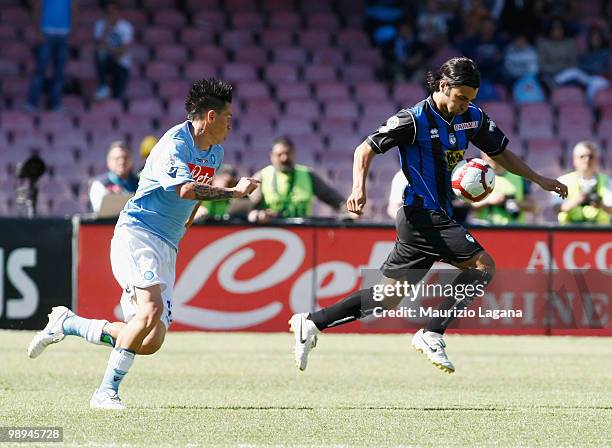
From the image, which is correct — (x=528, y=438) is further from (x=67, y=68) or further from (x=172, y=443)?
(x=67, y=68)

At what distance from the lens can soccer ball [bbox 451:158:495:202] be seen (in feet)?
28.5

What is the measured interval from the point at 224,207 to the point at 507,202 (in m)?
2.99

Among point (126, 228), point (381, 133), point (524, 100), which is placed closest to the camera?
point (126, 228)

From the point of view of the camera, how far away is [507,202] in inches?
547

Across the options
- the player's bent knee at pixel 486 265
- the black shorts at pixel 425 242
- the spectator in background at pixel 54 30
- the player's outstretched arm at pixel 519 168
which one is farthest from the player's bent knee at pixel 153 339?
the spectator in background at pixel 54 30

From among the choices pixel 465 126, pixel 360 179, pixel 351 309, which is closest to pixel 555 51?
pixel 465 126

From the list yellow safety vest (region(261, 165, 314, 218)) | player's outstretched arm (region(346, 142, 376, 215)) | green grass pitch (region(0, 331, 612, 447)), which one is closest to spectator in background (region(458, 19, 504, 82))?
yellow safety vest (region(261, 165, 314, 218))

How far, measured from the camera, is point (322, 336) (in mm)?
13703

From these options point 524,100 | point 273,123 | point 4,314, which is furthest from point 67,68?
point 4,314

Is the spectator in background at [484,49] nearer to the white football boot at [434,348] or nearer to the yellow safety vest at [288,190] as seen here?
the yellow safety vest at [288,190]

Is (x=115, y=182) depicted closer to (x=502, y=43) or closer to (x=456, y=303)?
(x=456, y=303)

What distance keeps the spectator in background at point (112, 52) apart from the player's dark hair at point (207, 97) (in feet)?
39.6

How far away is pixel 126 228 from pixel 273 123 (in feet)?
39.6

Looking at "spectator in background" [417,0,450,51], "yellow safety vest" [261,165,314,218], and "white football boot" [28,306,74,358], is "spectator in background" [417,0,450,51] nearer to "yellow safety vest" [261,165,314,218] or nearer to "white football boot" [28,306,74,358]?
"yellow safety vest" [261,165,314,218]
